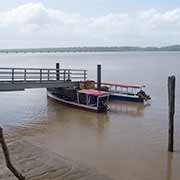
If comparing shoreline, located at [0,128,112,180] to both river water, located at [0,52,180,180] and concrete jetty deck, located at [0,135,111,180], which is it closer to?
concrete jetty deck, located at [0,135,111,180]

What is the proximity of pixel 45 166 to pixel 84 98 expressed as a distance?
11131 mm

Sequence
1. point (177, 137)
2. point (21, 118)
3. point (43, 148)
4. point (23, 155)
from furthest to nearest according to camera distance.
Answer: point (21, 118)
point (177, 137)
point (43, 148)
point (23, 155)

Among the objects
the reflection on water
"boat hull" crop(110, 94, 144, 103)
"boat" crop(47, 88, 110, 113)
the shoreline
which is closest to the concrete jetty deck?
the shoreline

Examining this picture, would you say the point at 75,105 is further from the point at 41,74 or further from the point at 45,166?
the point at 45,166

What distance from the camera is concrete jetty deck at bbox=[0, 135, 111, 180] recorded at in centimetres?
906

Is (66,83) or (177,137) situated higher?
(66,83)

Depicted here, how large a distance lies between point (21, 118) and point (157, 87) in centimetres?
1795

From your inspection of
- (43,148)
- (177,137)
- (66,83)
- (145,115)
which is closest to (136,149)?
(177,137)

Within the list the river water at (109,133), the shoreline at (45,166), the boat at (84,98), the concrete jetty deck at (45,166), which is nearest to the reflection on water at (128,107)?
the river water at (109,133)

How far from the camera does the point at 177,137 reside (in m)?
14.2

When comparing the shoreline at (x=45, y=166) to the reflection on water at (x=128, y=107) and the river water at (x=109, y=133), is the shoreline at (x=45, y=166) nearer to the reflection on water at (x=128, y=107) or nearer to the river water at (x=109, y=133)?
the river water at (x=109, y=133)

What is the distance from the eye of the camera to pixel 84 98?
2066 centimetres

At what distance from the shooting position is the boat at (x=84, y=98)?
64.8 ft

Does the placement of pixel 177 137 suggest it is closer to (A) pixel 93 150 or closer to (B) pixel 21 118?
(A) pixel 93 150
